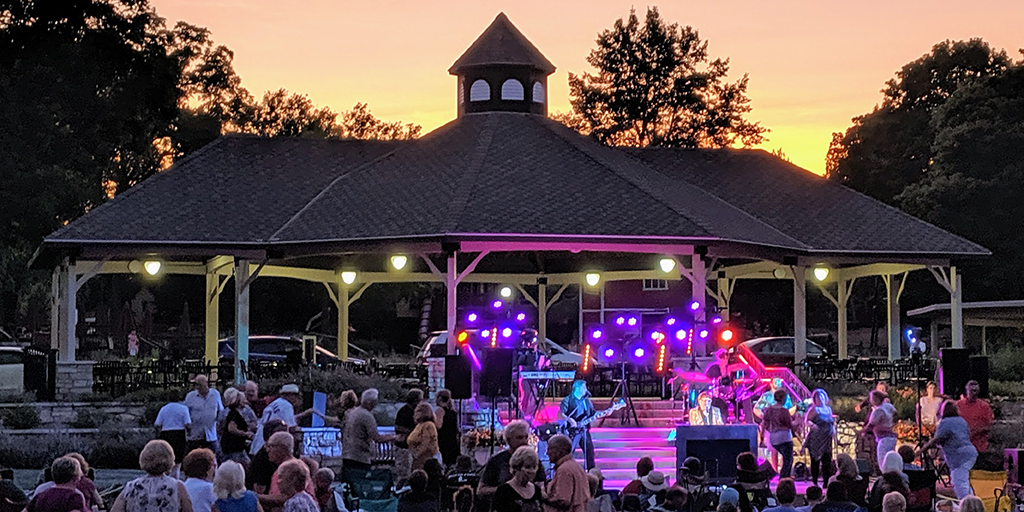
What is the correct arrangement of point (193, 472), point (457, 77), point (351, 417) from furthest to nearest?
point (457, 77)
point (351, 417)
point (193, 472)

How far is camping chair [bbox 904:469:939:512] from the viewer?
15.2 metres

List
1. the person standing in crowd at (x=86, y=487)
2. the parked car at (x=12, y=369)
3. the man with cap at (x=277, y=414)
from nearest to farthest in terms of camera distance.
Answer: the person standing in crowd at (x=86, y=487) < the man with cap at (x=277, y=414) < the parked car at (x=12, y=369)

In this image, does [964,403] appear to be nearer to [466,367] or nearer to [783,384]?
[783,384]

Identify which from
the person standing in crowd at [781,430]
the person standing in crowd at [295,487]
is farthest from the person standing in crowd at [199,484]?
the person standing in crowd at [781,430]

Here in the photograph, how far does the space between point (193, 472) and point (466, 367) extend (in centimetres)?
880

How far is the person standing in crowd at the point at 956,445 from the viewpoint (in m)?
17.1

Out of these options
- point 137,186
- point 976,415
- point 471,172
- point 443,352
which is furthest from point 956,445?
point 137,186

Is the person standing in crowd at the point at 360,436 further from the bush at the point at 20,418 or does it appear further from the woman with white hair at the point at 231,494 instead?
the bush at the point at 20,418

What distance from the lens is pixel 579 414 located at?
64.4ft

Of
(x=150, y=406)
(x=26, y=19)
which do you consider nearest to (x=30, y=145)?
(x=26, y=19)

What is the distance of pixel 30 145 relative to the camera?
123 ft

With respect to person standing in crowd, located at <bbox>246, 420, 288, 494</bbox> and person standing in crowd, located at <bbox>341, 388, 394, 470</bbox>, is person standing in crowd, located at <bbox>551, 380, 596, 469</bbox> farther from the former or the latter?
person standing in crowd, located at <bbox>246, 420, 288, 494</bbox>

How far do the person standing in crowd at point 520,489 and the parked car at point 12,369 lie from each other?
19.2 m

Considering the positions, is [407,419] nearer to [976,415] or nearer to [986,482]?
[986,482]
